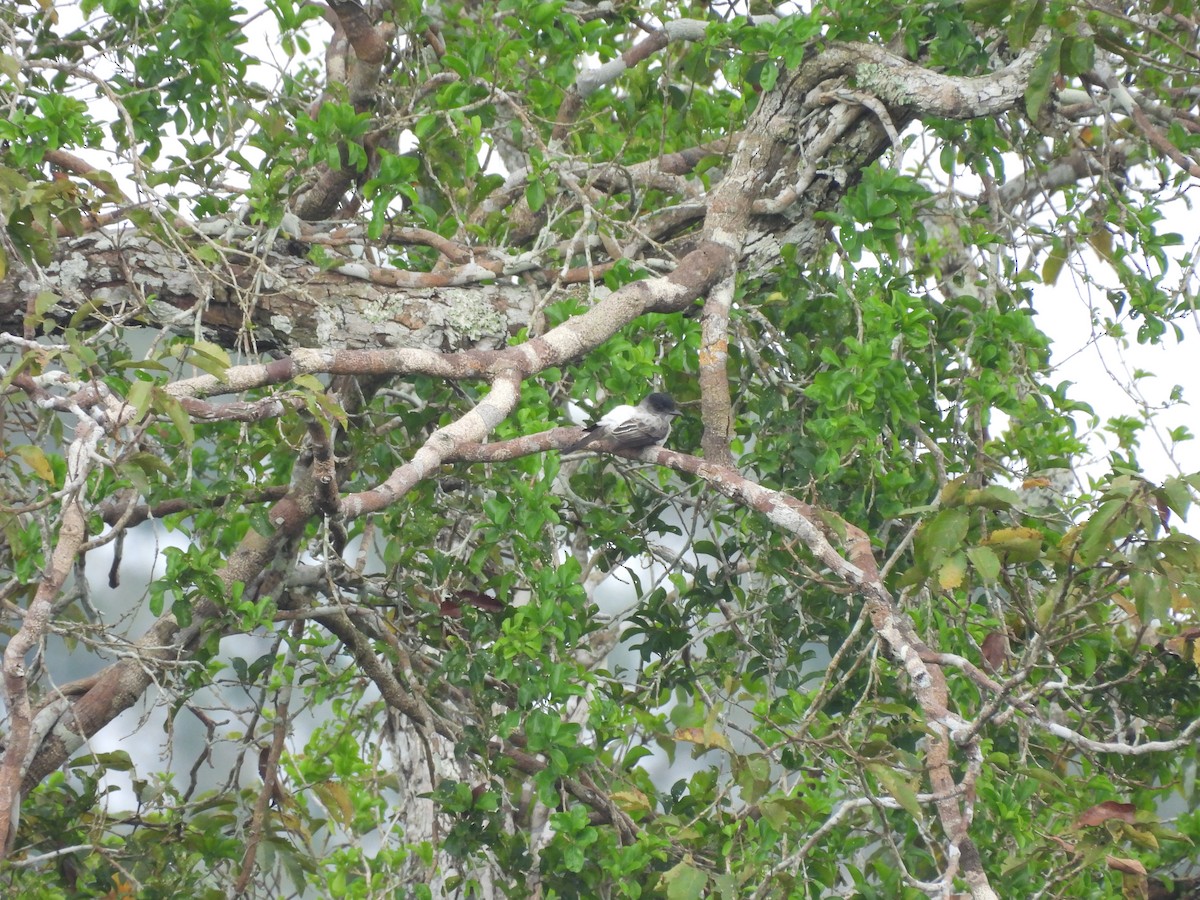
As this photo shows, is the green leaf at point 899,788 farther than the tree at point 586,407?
No

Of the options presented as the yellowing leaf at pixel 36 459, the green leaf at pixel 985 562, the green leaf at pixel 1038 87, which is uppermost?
the green leaf at pixel 1038 87

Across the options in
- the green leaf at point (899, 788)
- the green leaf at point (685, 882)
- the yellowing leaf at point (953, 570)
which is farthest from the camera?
the green leaf at point (685, 882)

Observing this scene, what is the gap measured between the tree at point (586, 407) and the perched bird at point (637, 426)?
0.27 feet

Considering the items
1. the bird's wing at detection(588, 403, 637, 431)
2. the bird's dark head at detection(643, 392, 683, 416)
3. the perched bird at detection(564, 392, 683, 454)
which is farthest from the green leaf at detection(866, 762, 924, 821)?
the bird's dark head at detection(643, 392, 683, 416)

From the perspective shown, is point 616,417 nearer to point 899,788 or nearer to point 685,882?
point 685,882

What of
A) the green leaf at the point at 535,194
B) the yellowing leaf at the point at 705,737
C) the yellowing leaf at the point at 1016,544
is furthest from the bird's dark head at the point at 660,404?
the yellowing leaf at the point at 1016,544

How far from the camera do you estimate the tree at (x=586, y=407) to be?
2574 mm

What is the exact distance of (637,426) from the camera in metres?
2.91

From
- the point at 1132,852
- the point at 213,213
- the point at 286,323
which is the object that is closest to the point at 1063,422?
the point at 1132,852

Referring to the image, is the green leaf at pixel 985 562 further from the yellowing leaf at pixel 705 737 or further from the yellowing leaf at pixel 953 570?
the yellowing leaf at pixel 705 737

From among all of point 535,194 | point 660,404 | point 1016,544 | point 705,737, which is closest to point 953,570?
point 1016,544

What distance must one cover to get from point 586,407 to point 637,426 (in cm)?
81

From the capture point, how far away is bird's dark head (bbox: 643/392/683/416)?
10.2 ft

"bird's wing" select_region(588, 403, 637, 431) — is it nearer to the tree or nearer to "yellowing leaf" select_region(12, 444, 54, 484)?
the tree
